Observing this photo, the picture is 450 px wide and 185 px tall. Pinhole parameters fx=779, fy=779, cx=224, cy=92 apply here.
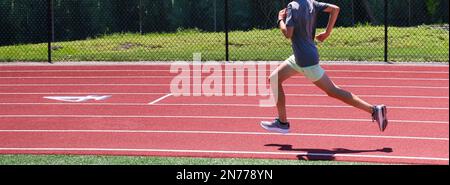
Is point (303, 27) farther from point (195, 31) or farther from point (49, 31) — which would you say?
point (195, 31)

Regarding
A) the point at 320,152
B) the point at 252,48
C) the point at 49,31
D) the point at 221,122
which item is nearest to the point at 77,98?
the point at 221,122

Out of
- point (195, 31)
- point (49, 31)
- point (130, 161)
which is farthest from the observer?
point (195, 31)

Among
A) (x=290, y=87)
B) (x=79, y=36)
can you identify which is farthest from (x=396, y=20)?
(x=290, y=87)

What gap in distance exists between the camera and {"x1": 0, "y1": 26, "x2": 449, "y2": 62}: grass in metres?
19.4

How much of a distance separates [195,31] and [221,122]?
2120 centimetres

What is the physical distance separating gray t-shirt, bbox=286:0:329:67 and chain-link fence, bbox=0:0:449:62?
34.5 ft

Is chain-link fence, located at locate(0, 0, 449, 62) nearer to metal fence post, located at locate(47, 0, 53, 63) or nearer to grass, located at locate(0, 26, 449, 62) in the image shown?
grass, located at locate(0, 26, 449, 62)

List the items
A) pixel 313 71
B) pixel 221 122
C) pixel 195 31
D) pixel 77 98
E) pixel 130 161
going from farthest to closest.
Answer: pixel 195 31 < pixel 77 98 < pixel 221 122 < pixel 313 71 < pixel 130 161

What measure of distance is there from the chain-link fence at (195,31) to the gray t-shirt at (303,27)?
34.5ft

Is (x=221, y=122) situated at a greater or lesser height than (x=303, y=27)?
lesser

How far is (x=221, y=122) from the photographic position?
9703 millimetres

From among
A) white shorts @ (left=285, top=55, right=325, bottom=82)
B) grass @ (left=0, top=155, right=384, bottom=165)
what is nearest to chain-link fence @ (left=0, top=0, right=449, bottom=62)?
white shorts @ (left=285, top=55, right=325, bottom=82)

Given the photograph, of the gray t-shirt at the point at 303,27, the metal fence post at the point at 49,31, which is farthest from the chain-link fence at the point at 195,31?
the gray t-shirt at the point at 303,27

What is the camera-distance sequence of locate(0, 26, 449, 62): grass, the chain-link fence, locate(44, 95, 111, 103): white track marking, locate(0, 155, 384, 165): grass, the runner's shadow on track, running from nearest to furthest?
1. locate(0, 155, 384, 165): grass
2. the runner's shadow on track
3. locate(44, 95, 111, 103): white track marking
4. locate(0, 26, 449, 62): grass
5. the chain-link fence
